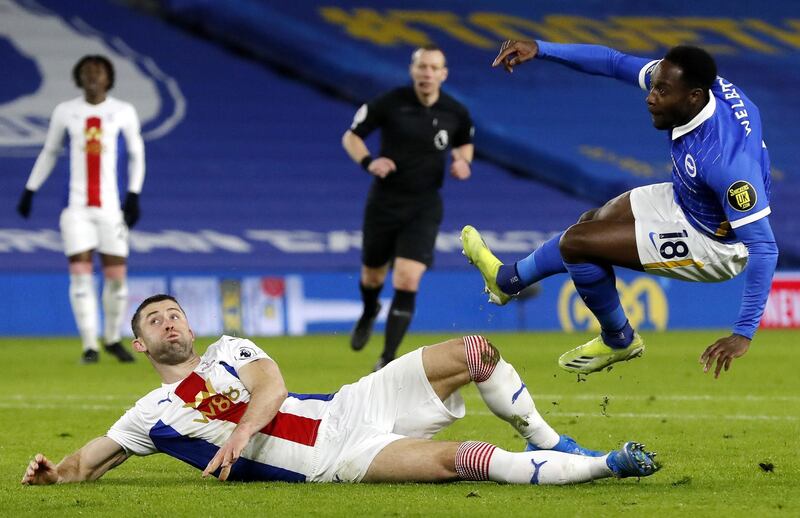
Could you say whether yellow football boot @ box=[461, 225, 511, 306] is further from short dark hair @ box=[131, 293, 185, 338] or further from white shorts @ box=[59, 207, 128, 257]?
white shorts @ box=[59, 207, 128, 257]

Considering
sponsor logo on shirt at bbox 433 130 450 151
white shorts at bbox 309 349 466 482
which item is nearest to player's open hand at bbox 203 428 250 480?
white shorts at bbox 309 349 466 482

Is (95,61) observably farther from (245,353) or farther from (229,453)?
(229,453)

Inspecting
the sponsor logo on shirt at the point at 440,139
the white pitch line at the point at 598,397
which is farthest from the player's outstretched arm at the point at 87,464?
the sponsor logo on shirt at the point at 440,139

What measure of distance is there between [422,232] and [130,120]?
2.95 metres

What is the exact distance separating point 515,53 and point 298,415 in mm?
2025

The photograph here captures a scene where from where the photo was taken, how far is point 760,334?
1661cm

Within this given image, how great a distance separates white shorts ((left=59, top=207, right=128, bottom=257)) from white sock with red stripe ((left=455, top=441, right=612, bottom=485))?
7.47 meters

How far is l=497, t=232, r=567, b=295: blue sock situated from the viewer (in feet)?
22.3

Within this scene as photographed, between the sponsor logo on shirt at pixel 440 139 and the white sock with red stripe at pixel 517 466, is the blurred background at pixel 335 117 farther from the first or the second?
the white sock with red stripe at pixel 517 466

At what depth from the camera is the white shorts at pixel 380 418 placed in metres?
5.48

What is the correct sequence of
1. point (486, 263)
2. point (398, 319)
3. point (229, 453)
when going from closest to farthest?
point (229, 453), point (486, 263), point (398, 319)

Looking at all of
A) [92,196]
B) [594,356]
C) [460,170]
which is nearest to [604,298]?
[594,356]

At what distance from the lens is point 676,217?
21.2 feet

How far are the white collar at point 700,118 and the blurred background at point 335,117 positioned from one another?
442 inches
